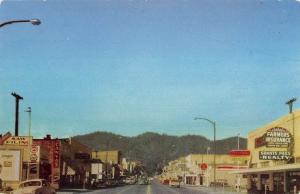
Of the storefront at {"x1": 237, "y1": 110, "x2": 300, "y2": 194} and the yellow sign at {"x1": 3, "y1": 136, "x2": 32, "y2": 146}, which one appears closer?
the storefront at {"x1": 237, "y1": 110, "x2": 300, "y2": 194}

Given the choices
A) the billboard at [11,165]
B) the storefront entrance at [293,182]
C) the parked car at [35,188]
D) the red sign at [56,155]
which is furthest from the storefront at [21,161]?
the storefront entrance at [293,182]

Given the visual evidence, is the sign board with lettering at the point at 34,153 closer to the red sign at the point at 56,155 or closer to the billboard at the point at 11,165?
the billboard at the point at 11,165

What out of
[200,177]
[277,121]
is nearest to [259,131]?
[277,121]

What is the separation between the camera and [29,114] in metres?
66.6

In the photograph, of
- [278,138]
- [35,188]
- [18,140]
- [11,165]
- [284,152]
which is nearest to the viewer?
[35,188]

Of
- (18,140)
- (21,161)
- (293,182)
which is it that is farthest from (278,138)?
(18,140)

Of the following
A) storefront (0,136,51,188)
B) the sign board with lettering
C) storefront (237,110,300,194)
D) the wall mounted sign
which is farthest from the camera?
the sign board with lettering

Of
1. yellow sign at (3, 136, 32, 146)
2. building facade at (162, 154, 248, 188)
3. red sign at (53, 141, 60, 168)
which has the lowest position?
building facade at (162, 154, 248, 188)

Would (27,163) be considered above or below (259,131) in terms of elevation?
below

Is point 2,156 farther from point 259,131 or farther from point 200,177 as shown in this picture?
point 200,177

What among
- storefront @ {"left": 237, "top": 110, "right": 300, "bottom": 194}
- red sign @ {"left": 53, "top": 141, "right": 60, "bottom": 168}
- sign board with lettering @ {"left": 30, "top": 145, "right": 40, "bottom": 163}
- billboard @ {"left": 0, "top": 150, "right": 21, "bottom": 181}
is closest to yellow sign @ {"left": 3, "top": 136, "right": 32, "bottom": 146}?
sign board with lettering @ {"left": 30, "top": 145, "right": 40, "bottom": 163}

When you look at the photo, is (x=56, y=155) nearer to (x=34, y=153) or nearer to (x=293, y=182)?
(x=34, y=153)

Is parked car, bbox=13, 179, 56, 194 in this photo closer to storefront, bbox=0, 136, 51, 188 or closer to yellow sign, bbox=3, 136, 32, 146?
storefront, bbox=0, 136, 51, 188

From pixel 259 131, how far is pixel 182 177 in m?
124
